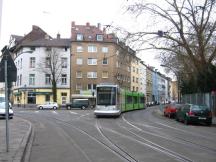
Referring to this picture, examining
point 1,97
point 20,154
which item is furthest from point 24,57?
point 20,154

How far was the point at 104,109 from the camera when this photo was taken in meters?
38.8

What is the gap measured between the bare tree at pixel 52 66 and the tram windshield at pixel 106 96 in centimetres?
4554

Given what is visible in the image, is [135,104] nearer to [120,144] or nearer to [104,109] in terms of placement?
[104,109]

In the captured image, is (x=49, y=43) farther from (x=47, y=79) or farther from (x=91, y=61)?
(x=91, y=61)

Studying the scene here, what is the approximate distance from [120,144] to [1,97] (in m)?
29.5

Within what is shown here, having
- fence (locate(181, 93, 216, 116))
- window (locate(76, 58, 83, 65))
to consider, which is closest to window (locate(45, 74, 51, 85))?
window (locate(76, 58, 83, 65))

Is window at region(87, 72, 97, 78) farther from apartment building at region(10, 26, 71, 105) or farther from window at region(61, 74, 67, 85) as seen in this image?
window at region(61, 74, 67, 85)

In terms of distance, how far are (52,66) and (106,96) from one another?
4798 cm

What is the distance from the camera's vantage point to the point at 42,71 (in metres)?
86.7

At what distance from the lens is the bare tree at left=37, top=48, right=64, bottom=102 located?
8412 cm

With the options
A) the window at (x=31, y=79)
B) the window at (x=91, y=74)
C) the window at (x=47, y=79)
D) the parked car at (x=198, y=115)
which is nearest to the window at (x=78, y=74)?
the window at (x=91, y=74)

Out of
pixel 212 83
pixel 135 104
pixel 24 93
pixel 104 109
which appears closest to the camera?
pixel 104 109

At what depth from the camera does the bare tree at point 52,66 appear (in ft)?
276

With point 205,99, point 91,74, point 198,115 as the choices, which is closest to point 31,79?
point 91,74
